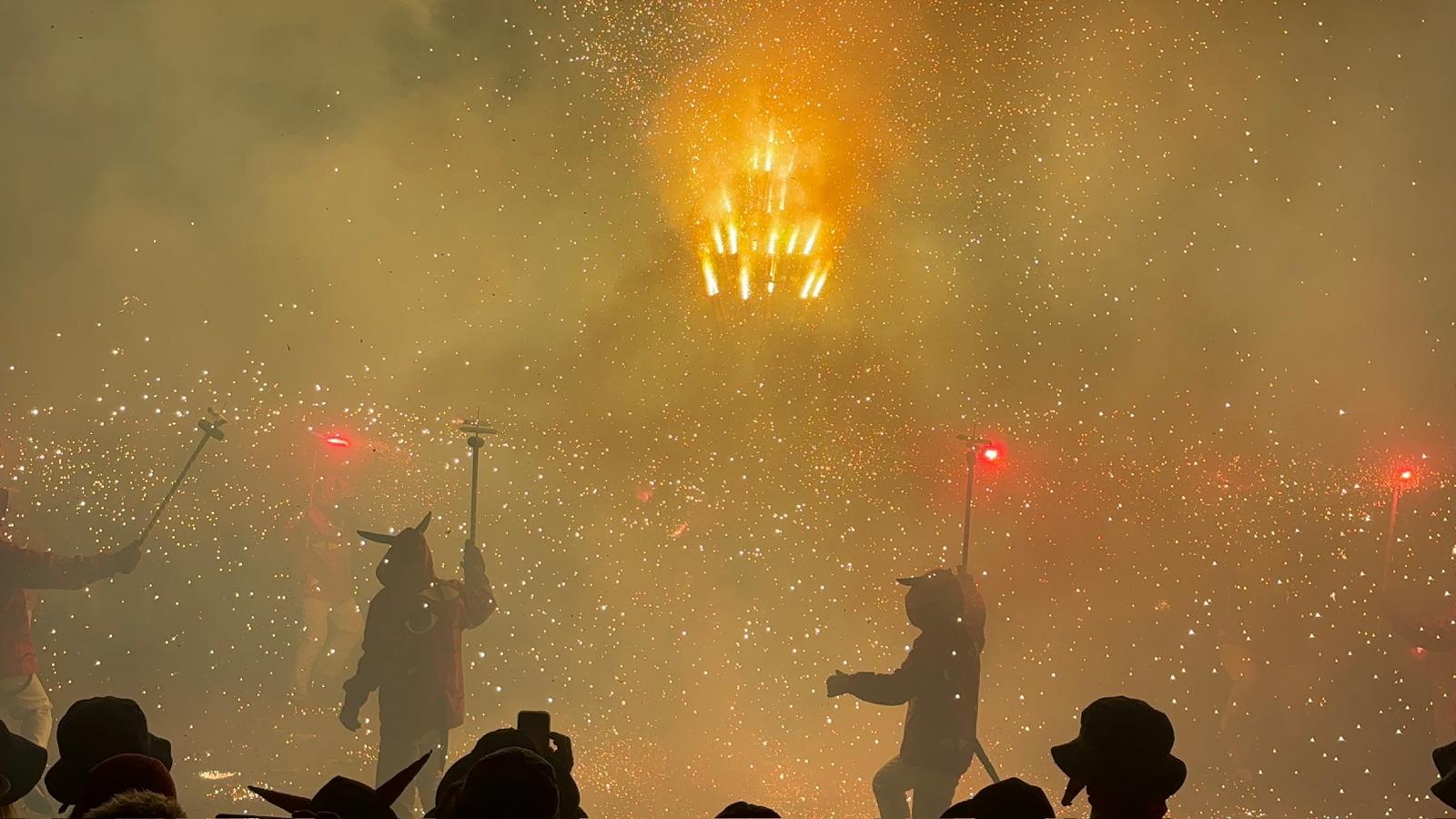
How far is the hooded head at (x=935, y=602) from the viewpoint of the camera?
729 cm

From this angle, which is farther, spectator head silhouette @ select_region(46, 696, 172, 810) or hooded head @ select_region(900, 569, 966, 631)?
hooded head @ select_region(900, 569, 966, 631)

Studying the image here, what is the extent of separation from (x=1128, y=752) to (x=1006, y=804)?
0.43 metres

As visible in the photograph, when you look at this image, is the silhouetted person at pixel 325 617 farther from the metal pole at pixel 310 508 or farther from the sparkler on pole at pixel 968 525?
the sparkler on pole at pixel 968 525

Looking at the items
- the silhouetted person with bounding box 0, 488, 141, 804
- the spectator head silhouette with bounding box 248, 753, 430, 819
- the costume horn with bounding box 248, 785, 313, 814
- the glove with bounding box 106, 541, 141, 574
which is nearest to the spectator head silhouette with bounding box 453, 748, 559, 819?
the spectator head silhouette with bounding box 248, 753, 430, 819

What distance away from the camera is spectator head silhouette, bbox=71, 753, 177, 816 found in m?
2.29

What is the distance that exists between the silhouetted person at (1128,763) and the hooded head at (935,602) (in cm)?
461

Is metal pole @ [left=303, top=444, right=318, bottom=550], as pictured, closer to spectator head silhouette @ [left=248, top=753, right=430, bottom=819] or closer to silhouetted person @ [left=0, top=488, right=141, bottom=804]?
silhouetted person @ [left=0, top=488, right=141, bottom=804]

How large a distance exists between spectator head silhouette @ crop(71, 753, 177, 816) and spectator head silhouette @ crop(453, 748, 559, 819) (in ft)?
2.02

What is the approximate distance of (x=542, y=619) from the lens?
680 inches

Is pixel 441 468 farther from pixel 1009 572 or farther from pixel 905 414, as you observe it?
pixel 1009 572

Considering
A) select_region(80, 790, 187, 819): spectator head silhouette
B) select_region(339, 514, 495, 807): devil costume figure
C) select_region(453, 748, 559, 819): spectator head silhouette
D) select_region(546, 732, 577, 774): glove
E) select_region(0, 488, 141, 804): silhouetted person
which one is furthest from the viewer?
select_region(0, 488, 141, 804): silhouetted person

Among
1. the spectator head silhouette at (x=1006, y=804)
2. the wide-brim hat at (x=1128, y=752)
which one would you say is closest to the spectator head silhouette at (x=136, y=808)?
the spectator head silhouette at (x=1006, y=804)

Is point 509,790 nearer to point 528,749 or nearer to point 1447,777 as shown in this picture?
point 528,749

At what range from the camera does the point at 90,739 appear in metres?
2.80
